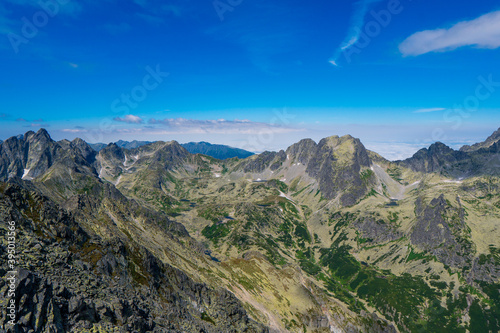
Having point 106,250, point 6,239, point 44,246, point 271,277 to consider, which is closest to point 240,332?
point 106,250

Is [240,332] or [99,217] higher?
[99,217]

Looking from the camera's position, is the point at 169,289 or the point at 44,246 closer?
the point at 44,246

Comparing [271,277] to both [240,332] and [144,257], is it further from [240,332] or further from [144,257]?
[144,257]

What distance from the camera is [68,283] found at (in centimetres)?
5109

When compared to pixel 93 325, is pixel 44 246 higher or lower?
higher

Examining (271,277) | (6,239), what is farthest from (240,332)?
(271,277)

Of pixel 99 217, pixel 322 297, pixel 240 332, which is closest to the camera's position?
pixel 240 332

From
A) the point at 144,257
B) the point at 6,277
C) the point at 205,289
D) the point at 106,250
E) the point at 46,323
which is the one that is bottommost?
the point at 205,289

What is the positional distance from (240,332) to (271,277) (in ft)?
367

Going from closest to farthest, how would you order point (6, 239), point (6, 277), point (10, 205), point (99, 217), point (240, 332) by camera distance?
point (6, 277)
point (6, 239)
point (10, 205)
point (240, 332)
point (99, 217)

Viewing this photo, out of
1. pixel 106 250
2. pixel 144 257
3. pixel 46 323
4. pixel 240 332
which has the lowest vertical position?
pixel 240 332

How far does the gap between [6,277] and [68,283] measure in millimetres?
17827

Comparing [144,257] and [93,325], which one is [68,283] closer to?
[93,325]

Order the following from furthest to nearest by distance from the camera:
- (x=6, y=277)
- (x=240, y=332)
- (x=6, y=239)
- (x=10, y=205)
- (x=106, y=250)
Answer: (x=240, y=332), (x=106, y=250), (x=10, y=205), (x=6, y=239), (x=6, y=277)
